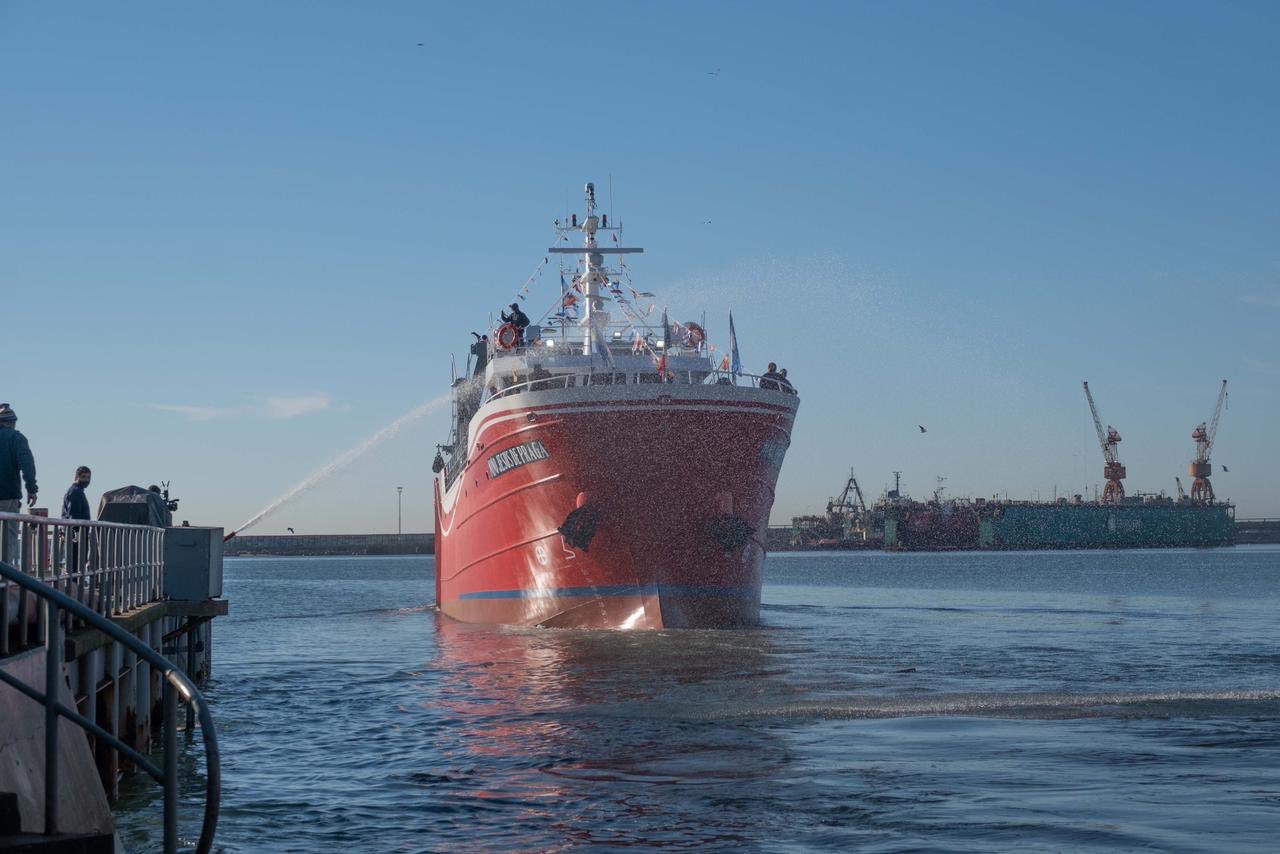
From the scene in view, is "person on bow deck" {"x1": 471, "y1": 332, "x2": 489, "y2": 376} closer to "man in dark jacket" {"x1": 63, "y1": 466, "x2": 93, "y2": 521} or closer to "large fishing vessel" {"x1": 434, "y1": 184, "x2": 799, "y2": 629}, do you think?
"large fishing vessel" {"x1": 434, "y1": 184, "x2": 799, "y2": 629}

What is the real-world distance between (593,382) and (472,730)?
1698cm

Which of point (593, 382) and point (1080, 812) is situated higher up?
point (593, 382)

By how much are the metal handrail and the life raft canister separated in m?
27.5

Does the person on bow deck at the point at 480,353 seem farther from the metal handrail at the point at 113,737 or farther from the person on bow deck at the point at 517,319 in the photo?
the metal handrail at the point at 113,737

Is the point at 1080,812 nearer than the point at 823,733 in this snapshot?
Yes

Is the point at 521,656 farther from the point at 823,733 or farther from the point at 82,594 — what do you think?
the point at 82,594

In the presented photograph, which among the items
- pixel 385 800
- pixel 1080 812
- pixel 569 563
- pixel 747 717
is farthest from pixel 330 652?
pixel 1080 812

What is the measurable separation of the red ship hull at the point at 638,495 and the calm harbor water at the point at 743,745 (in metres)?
0.91

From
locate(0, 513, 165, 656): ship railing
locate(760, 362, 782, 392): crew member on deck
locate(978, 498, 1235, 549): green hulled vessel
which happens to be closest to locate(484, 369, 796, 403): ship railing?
locate(760, 362, 782, 392): crew member on deck

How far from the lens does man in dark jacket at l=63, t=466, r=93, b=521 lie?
668 inches

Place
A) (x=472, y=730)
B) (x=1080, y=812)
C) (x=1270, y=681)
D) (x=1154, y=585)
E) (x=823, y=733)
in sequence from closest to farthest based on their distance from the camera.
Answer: (x=1080, y=812) → (x=823, y=733) → (x=472, y=730) → (x=1270, y=681) → (x=1154, y=585)

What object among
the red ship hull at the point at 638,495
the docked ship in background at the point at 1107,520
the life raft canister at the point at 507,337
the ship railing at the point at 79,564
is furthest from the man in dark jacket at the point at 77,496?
the docked ship in background at the point at 1107,520

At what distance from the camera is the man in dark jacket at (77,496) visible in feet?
55.7

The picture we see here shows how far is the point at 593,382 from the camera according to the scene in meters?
33.1
